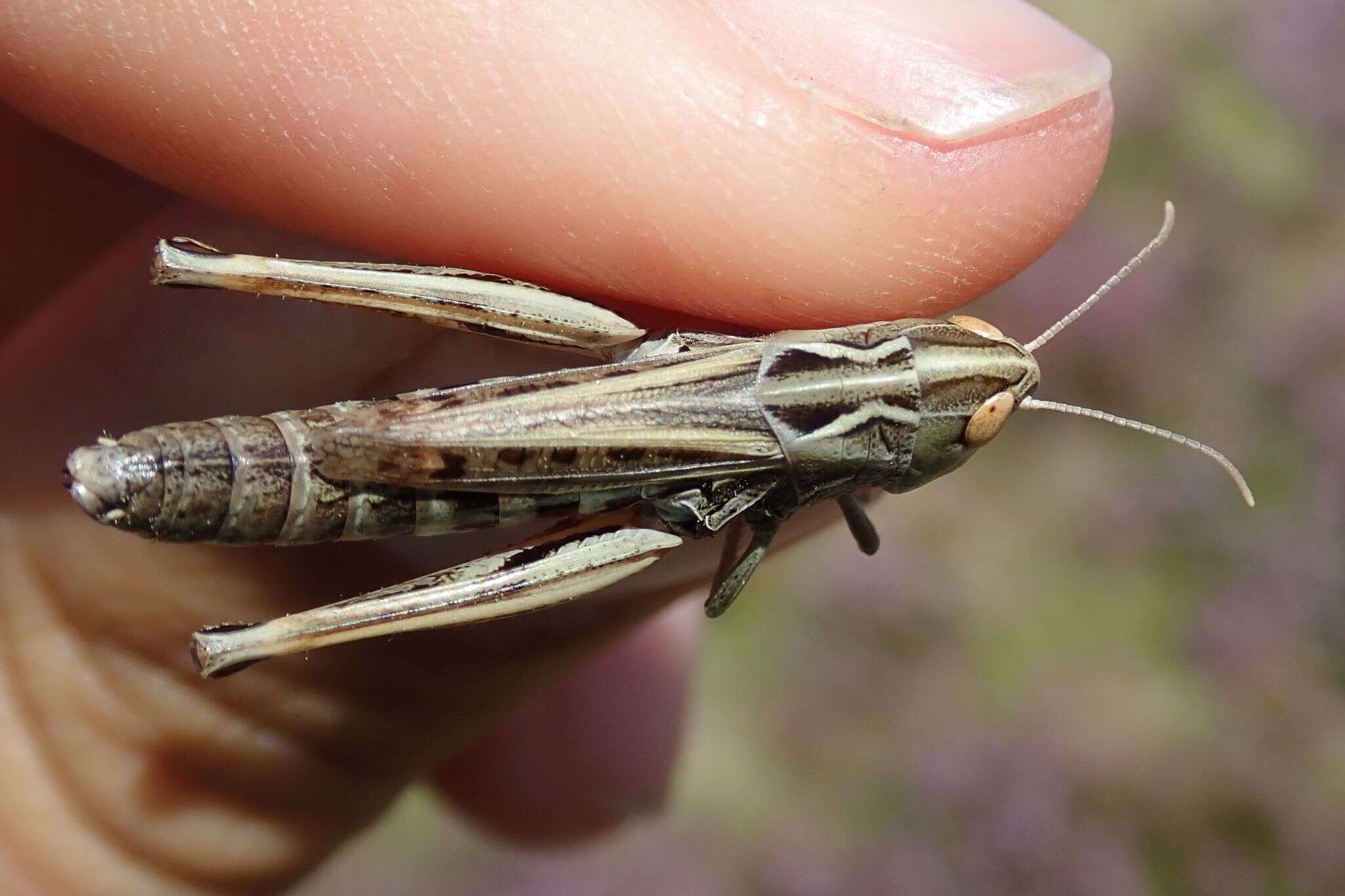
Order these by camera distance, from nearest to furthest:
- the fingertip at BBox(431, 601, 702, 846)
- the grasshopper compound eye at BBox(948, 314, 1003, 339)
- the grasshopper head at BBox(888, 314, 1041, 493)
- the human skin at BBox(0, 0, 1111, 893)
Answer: the human skin at BBox(0, 0, 1111, 893) → the grasshopper head at BBox(888, 314, 1041, 493) → the grasshopper compound eye at BBox(948, 314, 1003, 339) → the fingertip at BBox(431, 601, 702, 846)

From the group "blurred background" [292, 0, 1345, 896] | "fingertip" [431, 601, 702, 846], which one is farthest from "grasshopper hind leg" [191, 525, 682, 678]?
"blurred background" [292, 0, 1345, 896]

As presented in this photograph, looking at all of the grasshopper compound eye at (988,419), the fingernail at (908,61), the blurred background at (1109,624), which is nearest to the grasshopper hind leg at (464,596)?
the grasshopper compound eye at (988,419)

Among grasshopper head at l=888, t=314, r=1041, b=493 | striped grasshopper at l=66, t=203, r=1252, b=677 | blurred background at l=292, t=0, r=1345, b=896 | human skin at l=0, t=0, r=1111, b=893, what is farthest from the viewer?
blurred background at l=292, t=0, r=1345, b=896

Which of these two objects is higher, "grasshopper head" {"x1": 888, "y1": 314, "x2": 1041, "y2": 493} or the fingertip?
"grasshopper head" {"x1": 888, "y1": 314, "x2": 1041, "y2": 493}

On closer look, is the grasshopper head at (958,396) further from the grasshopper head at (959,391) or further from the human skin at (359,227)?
the human skin at (359,227)

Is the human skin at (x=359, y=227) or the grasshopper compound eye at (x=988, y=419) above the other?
the human skin at (x=359, y=227)

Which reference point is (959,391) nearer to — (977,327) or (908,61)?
(977,327)

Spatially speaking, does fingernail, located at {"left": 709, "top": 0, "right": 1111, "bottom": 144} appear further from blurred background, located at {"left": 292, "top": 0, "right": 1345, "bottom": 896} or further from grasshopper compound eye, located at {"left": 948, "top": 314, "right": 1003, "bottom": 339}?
blurred background, located at {"left": 292, "top": 0, "right": 1345, "bottom": 896}
